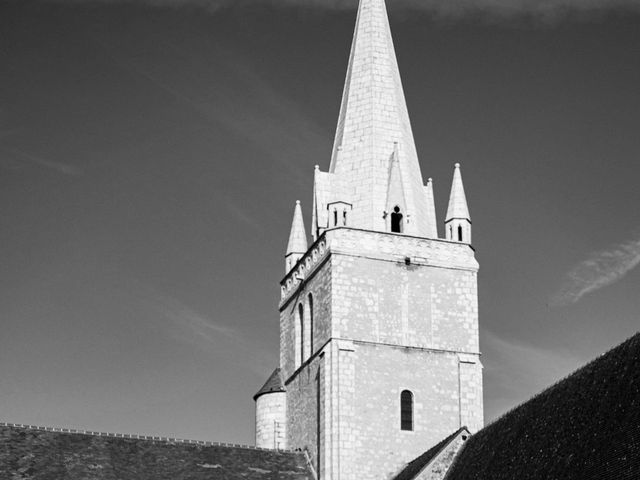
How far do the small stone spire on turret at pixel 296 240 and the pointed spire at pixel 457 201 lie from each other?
6386mm

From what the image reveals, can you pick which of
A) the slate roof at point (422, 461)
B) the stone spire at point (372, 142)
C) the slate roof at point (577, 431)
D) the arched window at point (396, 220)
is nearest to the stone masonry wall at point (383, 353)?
the slate roof at point (422, 461)

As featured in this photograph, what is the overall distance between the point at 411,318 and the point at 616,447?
1711 centimetres

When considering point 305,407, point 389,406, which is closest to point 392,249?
point 389,406

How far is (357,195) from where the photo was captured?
50.8 metres

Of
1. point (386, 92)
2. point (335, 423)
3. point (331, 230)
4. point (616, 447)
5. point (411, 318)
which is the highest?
point (386, 92)

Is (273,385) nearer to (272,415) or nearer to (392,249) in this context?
(272,415)

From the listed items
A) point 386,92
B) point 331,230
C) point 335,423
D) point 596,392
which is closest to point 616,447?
point 596,392

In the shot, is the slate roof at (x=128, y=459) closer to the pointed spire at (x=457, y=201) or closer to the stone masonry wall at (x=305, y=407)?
the stone masonry wall at (x=305, y=407)

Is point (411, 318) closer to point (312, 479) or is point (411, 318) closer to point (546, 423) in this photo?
Answer: point (312, 479)

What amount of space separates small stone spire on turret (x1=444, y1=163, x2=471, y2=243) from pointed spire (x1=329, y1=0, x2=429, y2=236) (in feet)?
3.31

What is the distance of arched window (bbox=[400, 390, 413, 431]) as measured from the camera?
47.1 metres

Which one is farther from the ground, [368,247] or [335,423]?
[368,247]

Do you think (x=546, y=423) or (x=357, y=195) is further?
(x=357, y=195)

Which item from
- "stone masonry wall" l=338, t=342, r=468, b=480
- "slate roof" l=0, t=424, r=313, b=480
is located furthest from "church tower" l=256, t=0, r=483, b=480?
"slate roof" l=0, t=424, r=313, b=480
